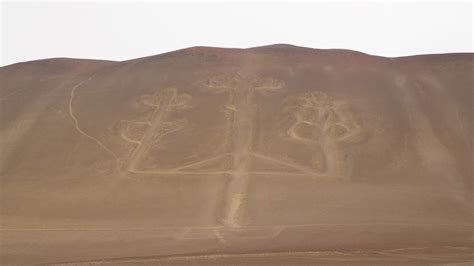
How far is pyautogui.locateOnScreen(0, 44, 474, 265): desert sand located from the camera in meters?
8.79

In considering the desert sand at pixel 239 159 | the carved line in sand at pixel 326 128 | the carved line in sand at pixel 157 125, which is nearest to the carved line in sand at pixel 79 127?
the desert sand at pixel 239 159

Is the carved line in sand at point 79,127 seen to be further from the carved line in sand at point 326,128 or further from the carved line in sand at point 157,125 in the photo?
the carved line in sand at point 326,128

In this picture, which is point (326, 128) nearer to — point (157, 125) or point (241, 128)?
point (241, 128)

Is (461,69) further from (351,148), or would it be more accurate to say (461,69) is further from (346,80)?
(351,148)

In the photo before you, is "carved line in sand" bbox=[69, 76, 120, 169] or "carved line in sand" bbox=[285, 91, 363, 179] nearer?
"carved line in sand" bbox=[285, 91, 363, 179]

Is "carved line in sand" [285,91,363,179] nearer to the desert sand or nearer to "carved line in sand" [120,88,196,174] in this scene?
the desert sand

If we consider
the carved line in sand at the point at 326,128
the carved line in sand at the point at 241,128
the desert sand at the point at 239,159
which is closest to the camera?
the desert sand at the point at 239,159

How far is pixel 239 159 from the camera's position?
13133mm

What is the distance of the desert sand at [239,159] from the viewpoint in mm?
8789

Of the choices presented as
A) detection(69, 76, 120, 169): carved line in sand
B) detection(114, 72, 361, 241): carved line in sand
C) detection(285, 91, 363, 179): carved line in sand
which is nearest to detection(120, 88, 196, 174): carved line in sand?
detection(114, 72, 361, 241): carved line in sand

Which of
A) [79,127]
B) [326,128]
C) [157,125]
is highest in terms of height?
[326,128]

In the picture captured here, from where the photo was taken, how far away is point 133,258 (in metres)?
7.63

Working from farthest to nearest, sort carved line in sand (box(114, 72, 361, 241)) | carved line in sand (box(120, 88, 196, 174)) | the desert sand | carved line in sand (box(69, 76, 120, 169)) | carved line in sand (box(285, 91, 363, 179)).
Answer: carved line in sand (box(69, 76, 120, 169))
carved line in sand (box(120, 88, 196, 174))
carved line in sand (box(285, 91, 363, 179))
carved line in sand (box(114, 72, 361, 241))
the desert sand

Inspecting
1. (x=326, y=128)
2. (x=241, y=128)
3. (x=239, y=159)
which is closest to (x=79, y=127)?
(x=241, y=128)
